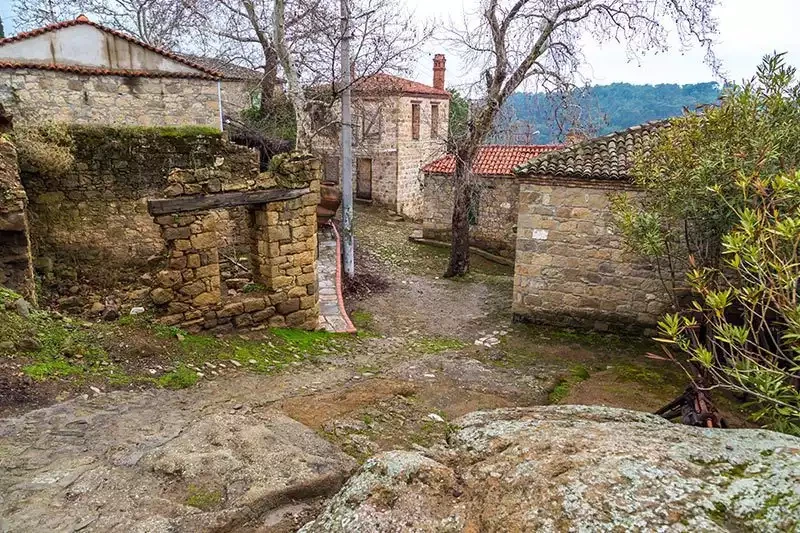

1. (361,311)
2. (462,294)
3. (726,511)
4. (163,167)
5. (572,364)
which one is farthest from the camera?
(462,294)

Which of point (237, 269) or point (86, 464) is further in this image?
point (237, 269)

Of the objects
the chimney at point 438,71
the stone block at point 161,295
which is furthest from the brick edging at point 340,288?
the chimney at point 438,71

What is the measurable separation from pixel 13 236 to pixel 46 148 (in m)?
2.37

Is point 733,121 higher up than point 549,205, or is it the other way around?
point 733,121

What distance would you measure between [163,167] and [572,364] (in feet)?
26.5

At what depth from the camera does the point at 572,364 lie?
9.12 meters

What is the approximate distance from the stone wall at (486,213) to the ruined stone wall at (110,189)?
398 inches

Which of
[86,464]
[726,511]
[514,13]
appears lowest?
[86,464]

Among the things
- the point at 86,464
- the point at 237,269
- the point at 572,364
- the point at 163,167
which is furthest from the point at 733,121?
the point at 163,167

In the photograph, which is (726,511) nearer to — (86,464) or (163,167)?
(86,464)

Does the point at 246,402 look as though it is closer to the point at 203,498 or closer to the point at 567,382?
the point at 203,498

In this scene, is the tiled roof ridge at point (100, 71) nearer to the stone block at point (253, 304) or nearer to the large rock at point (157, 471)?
the stone block at point (253, 304)

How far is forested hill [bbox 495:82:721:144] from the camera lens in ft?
44.5

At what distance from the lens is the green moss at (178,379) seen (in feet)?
19.1
